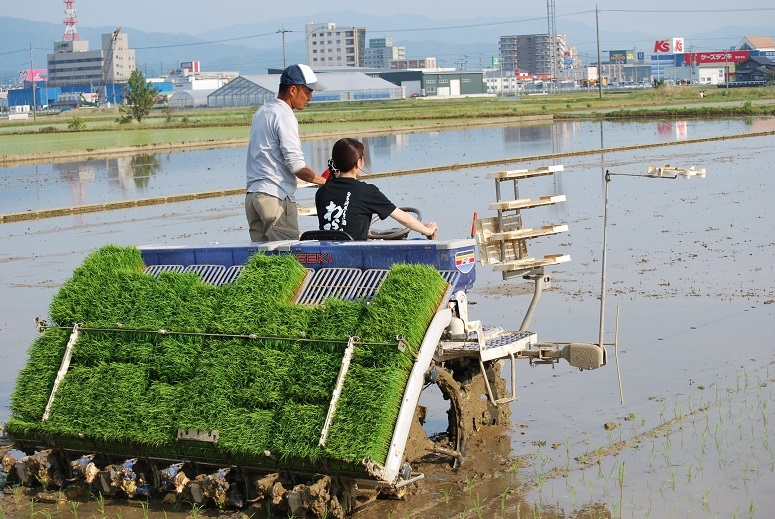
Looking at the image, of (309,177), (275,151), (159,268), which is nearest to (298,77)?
(275,151)

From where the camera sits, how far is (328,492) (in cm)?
564

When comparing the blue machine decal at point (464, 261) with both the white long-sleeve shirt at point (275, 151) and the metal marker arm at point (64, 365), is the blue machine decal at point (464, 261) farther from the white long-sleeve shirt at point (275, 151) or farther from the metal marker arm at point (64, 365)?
the metal marker arm at point (64, 365)

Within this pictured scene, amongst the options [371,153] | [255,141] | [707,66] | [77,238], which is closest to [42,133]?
[371,153]

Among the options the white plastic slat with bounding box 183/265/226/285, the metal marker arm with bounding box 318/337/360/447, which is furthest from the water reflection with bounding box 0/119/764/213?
the metal marker arm with bounding box 318/337/360/447

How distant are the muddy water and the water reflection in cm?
641

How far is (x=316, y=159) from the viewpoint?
113 ft

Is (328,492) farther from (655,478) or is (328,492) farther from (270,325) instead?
(655,478)

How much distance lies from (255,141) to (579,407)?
2.85 metres

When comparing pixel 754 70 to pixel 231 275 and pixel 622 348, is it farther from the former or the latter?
pixel 231 275

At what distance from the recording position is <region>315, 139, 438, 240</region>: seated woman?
6770 mm

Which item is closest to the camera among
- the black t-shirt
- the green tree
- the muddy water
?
the muddy water

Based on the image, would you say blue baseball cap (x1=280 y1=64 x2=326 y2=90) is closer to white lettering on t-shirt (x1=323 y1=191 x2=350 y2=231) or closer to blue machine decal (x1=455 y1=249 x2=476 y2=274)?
white lettering on t-shirt (x1=323 y1=191 x2=350 y2=231)

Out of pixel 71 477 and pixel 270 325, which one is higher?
pixel 270 325

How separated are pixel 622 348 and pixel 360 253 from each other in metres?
3.60
